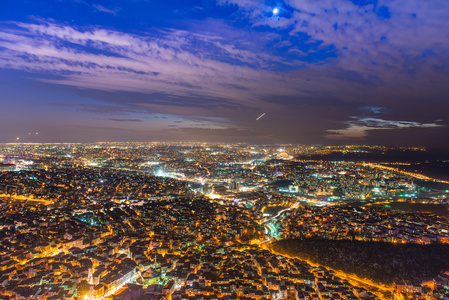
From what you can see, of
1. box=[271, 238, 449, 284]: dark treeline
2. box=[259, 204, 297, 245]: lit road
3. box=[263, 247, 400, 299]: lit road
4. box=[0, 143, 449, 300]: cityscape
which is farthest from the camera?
box=[259, 204, 297, 245]: lit road

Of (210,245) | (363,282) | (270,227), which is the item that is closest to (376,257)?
(363,282)

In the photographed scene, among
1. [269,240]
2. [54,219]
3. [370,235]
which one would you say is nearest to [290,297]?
[269,240]

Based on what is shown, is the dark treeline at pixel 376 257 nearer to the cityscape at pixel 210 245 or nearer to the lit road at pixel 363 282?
the cityscape at pixel 210 245

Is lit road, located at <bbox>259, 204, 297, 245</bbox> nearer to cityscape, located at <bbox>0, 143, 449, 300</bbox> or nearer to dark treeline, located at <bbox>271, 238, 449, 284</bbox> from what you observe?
cityscape, located at <bbox>0, 143, 449, 300</bbox>

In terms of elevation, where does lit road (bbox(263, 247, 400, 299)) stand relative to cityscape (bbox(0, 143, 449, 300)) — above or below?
below

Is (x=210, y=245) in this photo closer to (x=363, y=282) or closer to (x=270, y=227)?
(x=270, y=227)

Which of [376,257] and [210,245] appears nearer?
[376,257]

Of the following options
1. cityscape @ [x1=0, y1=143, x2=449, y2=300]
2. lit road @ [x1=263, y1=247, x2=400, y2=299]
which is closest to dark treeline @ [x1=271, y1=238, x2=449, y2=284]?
cityscape @ [x1=0, y1=143, x2=449, y2=300]

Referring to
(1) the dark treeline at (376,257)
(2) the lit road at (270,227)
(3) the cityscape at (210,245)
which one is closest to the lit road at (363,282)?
(3) the cityscape at (210,245)

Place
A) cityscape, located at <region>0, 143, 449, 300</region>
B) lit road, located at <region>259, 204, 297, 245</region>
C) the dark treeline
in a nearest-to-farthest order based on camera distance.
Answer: cityscape, located at <region>0, 143, 449, 300</region>, the dark treeline, lit road, located at <region>259, 204, 297, 245</region>

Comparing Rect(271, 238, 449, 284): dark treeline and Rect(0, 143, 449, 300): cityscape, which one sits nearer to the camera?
Rect(0, 143, 449, 300): cityscape
